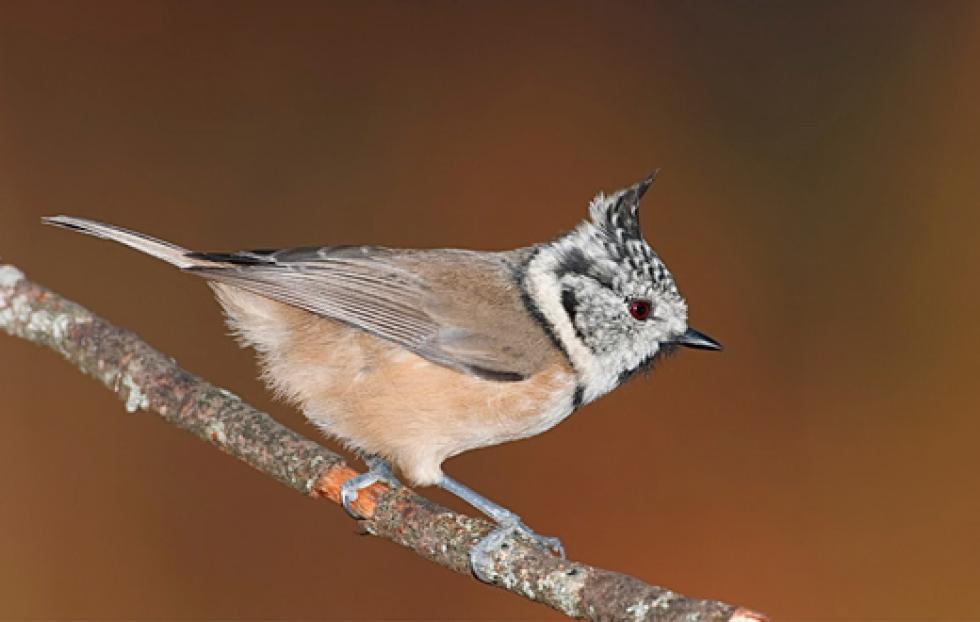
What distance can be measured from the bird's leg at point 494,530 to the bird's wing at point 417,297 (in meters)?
0.30

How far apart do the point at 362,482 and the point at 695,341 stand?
845mm

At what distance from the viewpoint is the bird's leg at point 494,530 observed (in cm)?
189

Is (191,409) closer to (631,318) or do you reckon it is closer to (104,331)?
(104,331)

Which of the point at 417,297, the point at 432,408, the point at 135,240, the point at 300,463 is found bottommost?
the point at 300,463

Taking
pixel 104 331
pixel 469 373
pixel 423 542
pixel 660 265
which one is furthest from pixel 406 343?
pixel 104 331

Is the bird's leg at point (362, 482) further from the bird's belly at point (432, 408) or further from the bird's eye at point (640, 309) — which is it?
the bird's eye at point (640, 309)

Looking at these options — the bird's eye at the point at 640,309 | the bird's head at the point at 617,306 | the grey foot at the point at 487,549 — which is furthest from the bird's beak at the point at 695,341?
the grey foot at the point at 487,549

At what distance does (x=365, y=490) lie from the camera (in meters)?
2.20

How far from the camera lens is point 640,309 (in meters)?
2.36

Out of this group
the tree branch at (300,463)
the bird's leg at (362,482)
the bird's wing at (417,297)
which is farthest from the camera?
the bird's wing at (417,297)

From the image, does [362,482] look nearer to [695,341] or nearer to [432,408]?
[432,408]

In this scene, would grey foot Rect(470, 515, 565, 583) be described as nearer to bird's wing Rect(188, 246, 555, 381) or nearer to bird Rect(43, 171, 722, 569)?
bird Rect(43, 171, 722, 569)

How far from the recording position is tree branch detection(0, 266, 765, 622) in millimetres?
1620

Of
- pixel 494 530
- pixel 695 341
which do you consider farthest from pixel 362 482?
pixel 695 341
